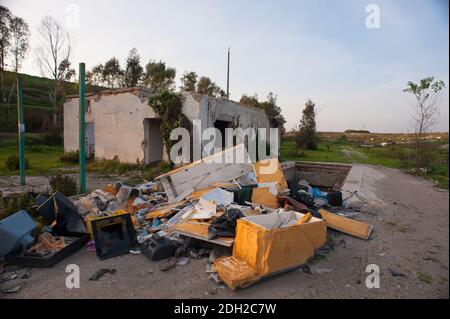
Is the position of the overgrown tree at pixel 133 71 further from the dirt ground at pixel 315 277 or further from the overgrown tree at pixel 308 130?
the dirt ground at pixel 315 277

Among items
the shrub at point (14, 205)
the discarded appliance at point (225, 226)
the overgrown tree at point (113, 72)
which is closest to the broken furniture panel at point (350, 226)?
the discarded appliance at point (225, 226)

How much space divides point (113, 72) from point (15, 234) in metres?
26.6

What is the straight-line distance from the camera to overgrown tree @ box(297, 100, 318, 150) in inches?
922

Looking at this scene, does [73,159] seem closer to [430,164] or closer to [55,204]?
[55,204]

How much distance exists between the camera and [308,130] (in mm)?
23516

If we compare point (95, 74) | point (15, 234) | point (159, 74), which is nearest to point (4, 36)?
point (95, 74)

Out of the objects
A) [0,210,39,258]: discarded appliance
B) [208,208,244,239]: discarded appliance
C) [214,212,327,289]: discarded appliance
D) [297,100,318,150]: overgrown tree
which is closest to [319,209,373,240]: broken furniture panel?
[214,212,327,289]: discarded appliance

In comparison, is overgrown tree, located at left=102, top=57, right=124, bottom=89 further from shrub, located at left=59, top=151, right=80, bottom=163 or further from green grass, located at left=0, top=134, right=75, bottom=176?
shrub, located at left=59, top=151, right=80, bottom=163

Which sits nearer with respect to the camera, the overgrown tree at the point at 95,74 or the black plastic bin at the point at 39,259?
the black plastic bin at the point at 39,259

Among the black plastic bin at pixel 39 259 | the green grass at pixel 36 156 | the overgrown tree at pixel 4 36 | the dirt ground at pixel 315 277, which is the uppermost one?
the overgrown tree at pixel 4 36

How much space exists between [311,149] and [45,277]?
2201 centimetres

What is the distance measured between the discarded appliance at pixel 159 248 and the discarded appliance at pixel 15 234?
160 centimetres

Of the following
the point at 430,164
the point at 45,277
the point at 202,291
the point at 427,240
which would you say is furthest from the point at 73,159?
the point at 430,164

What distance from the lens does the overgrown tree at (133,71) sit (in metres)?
26.4
